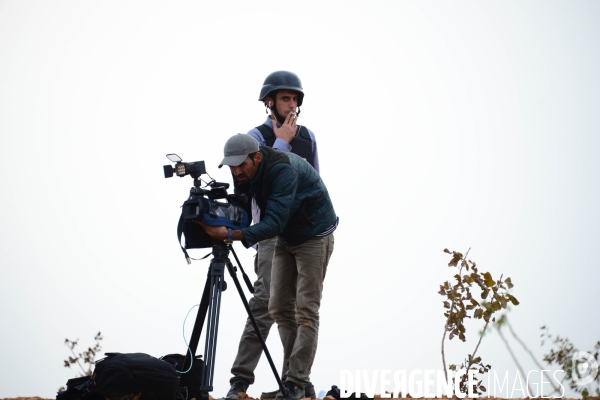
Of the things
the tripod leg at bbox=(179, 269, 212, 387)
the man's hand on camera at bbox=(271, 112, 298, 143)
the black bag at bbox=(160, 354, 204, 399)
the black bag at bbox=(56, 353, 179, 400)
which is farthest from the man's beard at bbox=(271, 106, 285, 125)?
the black bag at bbox=(56, 353, 179, 400)

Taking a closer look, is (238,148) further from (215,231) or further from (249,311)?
(249,311)

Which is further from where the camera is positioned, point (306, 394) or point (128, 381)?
point (306, 394)

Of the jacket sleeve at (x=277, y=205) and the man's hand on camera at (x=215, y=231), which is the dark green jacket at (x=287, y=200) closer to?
the jacket sleeve at (x=277, y=205)

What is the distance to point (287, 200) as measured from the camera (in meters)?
5.26

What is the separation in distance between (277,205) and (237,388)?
4.98 ft

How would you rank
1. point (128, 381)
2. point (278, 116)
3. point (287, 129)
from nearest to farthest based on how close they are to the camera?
1. point (128, 381)
2. point (287, 129)
3. point (278, 116)

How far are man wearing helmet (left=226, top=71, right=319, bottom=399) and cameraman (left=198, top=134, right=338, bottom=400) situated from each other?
0.36ft

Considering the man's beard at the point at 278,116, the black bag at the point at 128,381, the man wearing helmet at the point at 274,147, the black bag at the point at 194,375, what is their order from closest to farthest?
1. the black bag at the point at 128,381
2. the black bag at the point at 194,375
3. the man wearing helmet at the point at 274,147
4. the man's beard at the point at 278,116

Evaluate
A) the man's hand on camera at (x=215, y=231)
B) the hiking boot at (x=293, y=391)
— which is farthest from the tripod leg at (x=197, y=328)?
the hiking boot at (x=293, y=391)

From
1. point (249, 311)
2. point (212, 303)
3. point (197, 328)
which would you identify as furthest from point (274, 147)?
point (197, 328)

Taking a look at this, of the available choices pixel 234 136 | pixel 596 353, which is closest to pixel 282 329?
pixel 234 136

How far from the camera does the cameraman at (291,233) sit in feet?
17.2

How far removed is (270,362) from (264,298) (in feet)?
2.76

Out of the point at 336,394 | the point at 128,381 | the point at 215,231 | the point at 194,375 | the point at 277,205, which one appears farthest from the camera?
the point at 336,394
